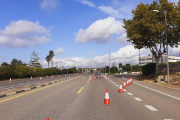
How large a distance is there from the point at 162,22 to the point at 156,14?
171cm

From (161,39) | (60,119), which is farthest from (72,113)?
(161,39)

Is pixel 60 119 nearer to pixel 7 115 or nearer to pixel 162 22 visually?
pixel 7 115

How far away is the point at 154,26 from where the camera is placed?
94.1 feet

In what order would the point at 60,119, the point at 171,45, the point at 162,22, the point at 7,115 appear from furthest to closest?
the point at 171,45 < the point at 162,22 < the point at 7,115 < the point at 60,119

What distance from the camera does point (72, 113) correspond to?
24.1 ft

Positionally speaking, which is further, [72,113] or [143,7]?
[143,7]

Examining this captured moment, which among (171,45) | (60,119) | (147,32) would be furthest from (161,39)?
(60,119)

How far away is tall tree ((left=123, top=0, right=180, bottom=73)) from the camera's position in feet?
96.1

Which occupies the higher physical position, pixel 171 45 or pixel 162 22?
pixel 162 22

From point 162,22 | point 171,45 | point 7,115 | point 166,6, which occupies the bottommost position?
point 7,115

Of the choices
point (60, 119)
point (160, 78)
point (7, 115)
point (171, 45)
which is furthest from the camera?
point (171, 45)

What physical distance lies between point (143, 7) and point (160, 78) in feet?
39.3

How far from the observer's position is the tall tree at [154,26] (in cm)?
2929

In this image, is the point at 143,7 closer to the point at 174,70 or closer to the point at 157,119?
the point at 174,70
